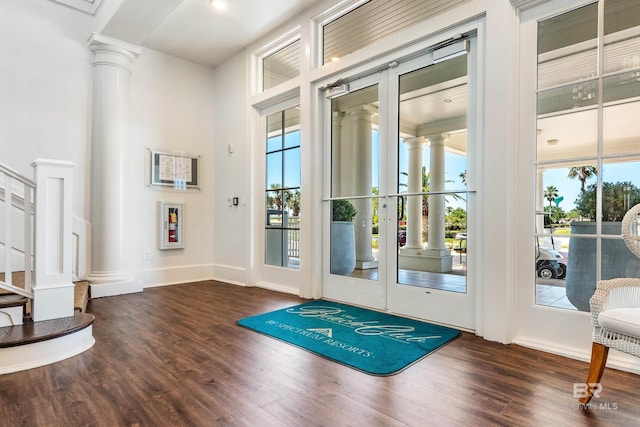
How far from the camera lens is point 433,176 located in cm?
309

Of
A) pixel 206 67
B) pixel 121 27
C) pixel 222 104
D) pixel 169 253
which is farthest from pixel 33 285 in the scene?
pixel 206 67

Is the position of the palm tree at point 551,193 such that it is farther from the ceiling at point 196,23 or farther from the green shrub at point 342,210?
the ceiling at point 196,23

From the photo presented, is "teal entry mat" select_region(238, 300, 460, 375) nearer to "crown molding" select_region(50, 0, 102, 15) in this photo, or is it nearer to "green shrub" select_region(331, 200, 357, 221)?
"green shrub" select_region(331, 200, 357, 221)

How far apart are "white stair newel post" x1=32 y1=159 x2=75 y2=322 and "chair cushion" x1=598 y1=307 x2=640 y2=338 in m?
3.21

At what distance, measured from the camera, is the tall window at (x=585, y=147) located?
7.10 ft

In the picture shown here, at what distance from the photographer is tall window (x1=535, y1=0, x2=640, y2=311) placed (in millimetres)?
2164

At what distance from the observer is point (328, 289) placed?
3.86 metres

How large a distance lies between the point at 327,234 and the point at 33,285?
2544mm

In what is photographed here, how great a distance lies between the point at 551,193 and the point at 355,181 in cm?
175

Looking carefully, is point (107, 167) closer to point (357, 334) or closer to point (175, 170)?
point (175, 170)

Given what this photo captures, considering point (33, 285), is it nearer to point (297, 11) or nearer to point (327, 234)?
point (327, 234)

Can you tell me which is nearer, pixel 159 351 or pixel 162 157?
pixel 159 351

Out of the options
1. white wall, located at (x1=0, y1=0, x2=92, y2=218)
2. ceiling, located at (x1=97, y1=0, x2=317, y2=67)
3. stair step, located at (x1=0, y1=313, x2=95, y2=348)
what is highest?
ceiling, located at (x1=97, y1=0, x2=317, y2=67)

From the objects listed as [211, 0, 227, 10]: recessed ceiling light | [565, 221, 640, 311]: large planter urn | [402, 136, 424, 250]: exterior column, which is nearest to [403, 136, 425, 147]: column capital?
[402, 136, 424, 250]: exterior column
